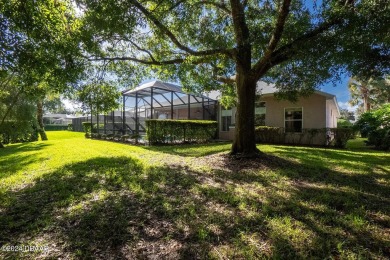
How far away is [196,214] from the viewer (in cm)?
318

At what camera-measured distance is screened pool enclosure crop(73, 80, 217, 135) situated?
14.7 m

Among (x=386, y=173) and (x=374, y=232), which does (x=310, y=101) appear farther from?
(x=374, y=232)

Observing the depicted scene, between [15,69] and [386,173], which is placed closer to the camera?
[15,69]

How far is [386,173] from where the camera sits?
5797 mm

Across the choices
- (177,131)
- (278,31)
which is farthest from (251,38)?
(177,131)

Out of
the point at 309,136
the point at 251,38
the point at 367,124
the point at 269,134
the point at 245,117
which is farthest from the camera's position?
the point at 269,134

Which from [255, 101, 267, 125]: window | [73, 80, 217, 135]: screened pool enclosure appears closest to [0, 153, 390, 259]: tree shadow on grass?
[73, 80, 217, 135]: screened pool enclosure

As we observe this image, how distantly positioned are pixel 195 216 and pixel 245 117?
178 inches

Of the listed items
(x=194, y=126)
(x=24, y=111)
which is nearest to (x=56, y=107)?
(x=24, y=111)

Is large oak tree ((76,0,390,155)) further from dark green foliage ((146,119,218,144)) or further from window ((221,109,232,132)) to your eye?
window ((221,109,232,132))

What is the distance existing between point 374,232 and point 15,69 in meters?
6.02

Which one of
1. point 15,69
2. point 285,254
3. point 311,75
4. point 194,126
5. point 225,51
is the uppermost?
point 225,51

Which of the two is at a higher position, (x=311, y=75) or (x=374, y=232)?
(x=311, y=75)

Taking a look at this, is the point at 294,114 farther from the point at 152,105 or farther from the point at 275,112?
the point at 152,105
